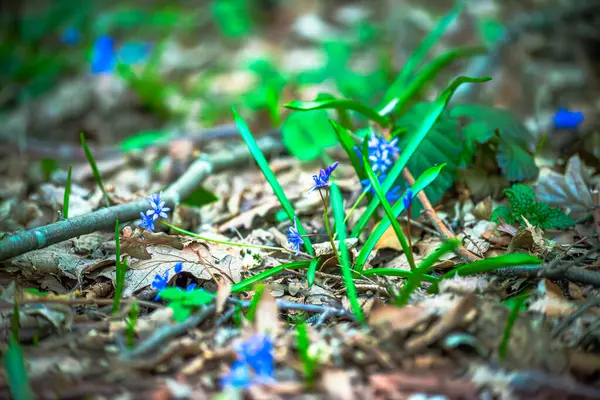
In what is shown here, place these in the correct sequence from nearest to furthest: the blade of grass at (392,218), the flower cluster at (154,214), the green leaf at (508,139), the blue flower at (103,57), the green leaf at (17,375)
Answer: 1. the green leaf at (17,375)
2. the blade of grass at (392,218)
3. the flower cluster at (154,214)
4. the green leaf at (508,139)
5. the blue flower at (103,57)

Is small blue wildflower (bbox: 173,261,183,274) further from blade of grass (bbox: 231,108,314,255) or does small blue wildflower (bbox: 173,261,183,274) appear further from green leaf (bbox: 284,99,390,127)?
green leaf (bbox: 284,99,390,127)

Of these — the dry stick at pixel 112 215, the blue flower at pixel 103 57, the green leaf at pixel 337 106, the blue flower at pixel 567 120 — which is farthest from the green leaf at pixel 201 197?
the blue flower at pixel 103 57

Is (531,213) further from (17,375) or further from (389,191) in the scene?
(17,375)

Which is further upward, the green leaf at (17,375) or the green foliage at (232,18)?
the green foliage at (232,18)

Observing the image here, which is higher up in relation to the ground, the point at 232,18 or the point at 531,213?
the point at 232,18

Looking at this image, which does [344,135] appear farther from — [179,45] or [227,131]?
[179,45]

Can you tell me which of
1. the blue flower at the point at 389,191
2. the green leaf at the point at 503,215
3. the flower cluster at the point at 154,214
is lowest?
the green leaf at the point at 503,215

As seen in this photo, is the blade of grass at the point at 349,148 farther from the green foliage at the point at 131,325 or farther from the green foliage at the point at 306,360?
the green foliage at the point at 131,325

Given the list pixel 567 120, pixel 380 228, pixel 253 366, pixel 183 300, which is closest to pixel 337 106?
pixel 380 228
